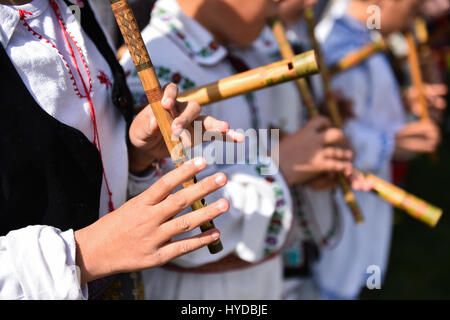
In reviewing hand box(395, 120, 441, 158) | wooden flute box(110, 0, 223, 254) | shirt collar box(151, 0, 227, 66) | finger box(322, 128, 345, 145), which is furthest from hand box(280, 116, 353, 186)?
hand box(395, 120, 441, 158)

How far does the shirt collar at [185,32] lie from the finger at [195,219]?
53cm

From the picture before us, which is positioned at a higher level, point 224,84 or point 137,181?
point 224,84

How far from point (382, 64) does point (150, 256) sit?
168cm

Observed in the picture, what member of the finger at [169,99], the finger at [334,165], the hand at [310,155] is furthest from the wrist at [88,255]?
the finger at [334,165]

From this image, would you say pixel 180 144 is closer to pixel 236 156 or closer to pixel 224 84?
pixel 224 84

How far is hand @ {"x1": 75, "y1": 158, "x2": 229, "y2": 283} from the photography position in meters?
0.67

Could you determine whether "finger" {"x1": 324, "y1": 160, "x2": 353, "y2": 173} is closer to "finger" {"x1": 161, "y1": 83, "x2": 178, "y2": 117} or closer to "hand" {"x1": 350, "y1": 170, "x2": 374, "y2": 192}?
"hand" {"x1": 350, "y1": 170, "x2": 374, "y2": 192}

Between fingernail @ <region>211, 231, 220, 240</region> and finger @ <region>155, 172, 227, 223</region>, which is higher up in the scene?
finger @ <region>155, 172, 227, 223</region>

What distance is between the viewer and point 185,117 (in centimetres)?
71

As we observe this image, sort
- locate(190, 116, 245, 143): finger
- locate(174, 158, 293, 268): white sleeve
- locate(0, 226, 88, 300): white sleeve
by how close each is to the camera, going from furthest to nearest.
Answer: locate(174, 158, 293, 268): white sleeve < locate(190, 116, 245, 143): finger < locate(0, 226, 88, 300): white sleeve

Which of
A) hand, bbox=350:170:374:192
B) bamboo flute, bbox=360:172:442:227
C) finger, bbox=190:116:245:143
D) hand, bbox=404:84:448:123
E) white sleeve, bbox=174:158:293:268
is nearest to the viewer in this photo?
finger, bbox=190:116:245:143

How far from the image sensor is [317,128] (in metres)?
1.32

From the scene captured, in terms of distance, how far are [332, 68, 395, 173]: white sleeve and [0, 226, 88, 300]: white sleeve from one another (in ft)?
4.44

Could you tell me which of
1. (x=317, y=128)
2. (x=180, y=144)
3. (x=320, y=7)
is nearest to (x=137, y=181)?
(x=180, y=144)
